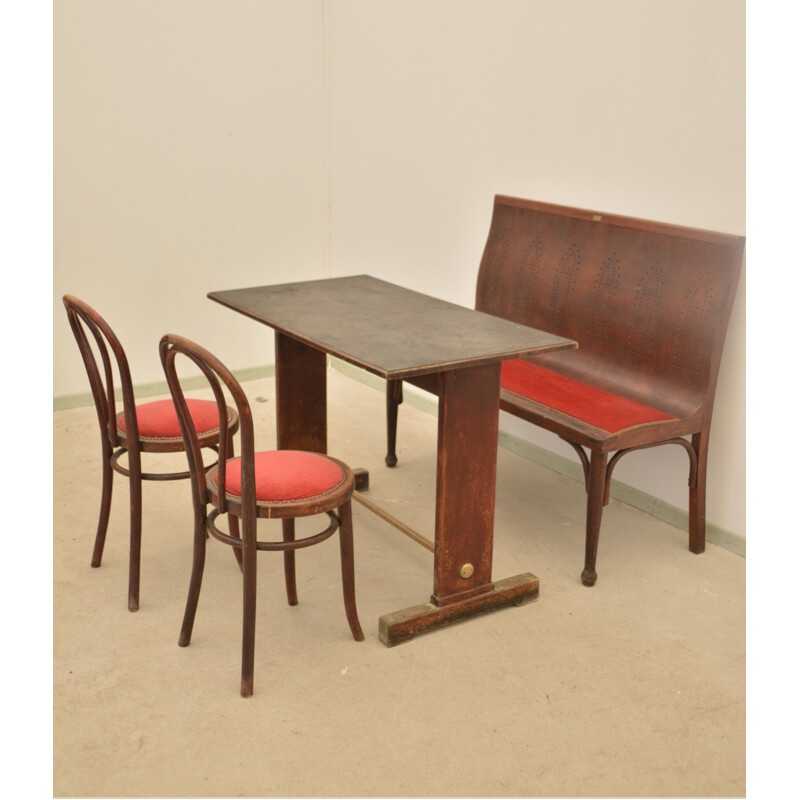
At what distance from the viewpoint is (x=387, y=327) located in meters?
3.02

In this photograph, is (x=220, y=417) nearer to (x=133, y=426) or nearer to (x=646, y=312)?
(x=133, y=426)

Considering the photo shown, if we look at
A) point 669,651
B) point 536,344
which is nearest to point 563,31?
point 536,344

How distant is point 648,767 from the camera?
2357mm

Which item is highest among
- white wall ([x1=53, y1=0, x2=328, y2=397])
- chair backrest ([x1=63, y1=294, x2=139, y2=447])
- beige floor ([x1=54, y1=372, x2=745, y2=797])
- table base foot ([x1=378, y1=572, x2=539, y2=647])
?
white wall ([x1=53, y1=0, x2=328, y2=397])

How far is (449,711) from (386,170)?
3126 millimetres

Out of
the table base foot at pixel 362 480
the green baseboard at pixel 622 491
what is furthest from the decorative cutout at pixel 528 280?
the table base foot at pixel 362 480

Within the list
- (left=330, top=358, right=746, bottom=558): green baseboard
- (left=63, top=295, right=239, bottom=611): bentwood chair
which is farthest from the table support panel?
(left=330, top=358, right=746, bottom=558): green baseboard

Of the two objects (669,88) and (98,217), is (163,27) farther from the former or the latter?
(669,88)

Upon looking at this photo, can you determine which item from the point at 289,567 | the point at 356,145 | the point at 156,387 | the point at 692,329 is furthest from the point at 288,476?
the point at 356,145

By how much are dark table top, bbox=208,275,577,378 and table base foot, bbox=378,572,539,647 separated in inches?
29.5

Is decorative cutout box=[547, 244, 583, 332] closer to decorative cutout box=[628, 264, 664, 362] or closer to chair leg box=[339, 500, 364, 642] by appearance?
decorative cutout box=[628, 264, 664, 362]

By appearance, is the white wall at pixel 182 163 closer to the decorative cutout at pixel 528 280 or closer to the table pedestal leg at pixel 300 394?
the table pedestal leg at pixel 300 394

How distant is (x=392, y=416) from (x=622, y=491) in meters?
0.97

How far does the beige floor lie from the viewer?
2.33 metres
